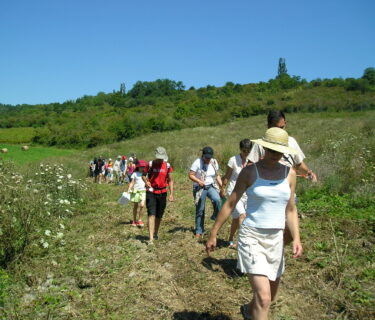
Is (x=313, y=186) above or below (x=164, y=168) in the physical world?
below

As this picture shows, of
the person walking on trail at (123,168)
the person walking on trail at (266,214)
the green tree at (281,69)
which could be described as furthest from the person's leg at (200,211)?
the green tree at (281,69)

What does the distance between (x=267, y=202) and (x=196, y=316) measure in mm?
1790

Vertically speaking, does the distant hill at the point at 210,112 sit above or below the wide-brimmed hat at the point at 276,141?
above

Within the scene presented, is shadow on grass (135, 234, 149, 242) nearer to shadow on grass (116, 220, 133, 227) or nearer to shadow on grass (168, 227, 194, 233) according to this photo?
shadow on grass (168, 227, 194, 233)

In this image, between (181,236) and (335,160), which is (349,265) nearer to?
(181,236)

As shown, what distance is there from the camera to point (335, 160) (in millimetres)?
10859

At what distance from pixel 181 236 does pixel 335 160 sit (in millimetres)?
6383

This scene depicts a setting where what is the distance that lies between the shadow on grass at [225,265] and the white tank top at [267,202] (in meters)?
2.15

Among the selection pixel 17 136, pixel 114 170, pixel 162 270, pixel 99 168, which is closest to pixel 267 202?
pixel 162 270

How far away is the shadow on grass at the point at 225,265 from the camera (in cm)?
490

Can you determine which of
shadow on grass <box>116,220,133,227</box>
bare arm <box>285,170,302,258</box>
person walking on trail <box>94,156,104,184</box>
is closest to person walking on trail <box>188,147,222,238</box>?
shadow on grass <box>116,220,133,227</box>

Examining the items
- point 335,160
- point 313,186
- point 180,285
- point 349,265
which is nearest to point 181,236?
point 180,285

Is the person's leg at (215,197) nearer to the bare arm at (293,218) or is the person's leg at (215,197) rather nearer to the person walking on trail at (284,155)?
the person walking on trail at (284,155)

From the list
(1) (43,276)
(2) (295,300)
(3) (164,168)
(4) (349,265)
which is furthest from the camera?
(3) (164,168)
